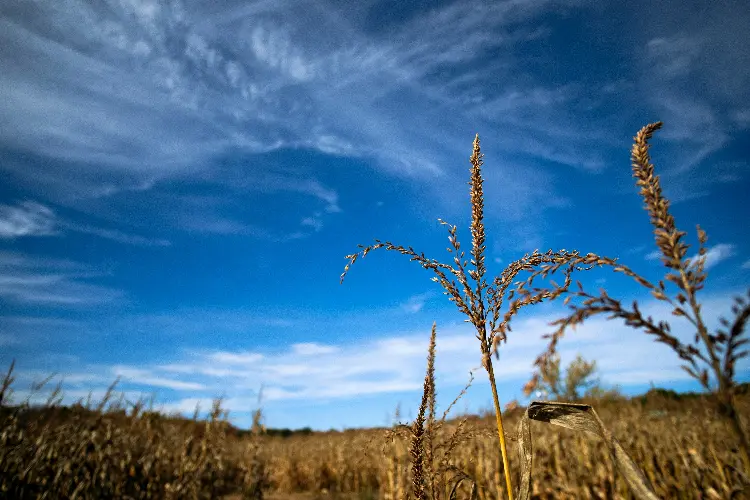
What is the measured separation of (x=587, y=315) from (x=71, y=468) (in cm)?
1043

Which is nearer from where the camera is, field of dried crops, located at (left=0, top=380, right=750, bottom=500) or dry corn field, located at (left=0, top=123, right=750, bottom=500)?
dry corn field, located at (left=0, top=123, right=750, bottom=500)

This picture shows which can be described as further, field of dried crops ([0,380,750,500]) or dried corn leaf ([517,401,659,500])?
field of dried crops ([0,380,750,500])

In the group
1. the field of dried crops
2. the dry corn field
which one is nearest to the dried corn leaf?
the dry corn field

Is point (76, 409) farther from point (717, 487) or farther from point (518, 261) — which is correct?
point (717, 487)

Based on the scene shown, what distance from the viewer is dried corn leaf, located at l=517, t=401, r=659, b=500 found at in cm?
140

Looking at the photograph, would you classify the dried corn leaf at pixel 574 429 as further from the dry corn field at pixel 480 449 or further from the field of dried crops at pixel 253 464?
the field of dried crops at pixel 253 464

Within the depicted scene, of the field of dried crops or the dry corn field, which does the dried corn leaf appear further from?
the field of dried crops

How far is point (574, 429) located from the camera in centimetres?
180

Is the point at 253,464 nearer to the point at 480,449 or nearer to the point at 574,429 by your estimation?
the point at 480,449

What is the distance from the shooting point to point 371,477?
1414cm

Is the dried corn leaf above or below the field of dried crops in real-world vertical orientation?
above

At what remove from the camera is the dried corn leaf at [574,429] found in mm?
1401

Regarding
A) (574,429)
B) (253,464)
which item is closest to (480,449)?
(253,464)

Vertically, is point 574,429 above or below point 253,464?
above
